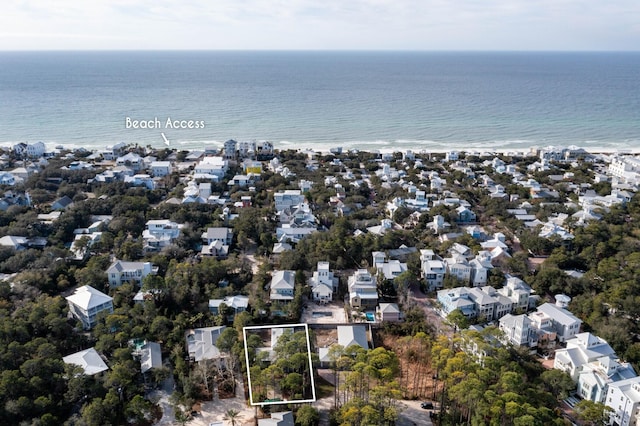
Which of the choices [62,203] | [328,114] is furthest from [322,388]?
[328,114]

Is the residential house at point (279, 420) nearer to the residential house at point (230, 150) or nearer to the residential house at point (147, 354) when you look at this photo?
the residential house at point (147, 354)

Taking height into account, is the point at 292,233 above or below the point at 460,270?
above

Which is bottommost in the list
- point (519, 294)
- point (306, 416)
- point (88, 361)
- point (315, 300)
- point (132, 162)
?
point (315, 300)

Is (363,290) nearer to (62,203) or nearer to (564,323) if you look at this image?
(564,323)

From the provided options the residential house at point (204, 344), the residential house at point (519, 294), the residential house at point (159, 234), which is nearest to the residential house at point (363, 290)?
the residential house at point (519, 294)

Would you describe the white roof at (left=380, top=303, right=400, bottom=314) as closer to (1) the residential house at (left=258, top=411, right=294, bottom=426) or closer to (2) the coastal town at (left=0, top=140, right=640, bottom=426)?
(2) the coastal town at (left=0, top=140, right=640, bottom=426)

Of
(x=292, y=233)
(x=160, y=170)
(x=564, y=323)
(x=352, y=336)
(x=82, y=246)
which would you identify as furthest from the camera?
(x=160, y=170)

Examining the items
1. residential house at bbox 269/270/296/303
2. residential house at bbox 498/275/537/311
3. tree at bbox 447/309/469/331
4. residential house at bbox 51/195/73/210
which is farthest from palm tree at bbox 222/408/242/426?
residential house at bbox 51/195/73/210
